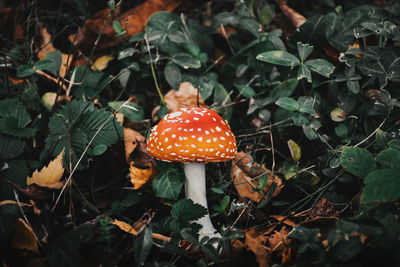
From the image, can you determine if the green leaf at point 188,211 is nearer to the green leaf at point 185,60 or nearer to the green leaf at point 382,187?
the green leaf at point 382,187

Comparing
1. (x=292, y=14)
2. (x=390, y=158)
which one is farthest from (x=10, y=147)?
(x=292, y=14)

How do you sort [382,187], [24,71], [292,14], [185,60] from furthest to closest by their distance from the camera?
1. [292,14]
2. [185,60]
3. [24,71]
4. [382,187]

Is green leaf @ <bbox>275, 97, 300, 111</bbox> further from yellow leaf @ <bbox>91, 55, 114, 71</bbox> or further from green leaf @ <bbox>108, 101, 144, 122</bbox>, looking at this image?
yellow leaf @ <bbox>91, 55, 114, 71</bbox>

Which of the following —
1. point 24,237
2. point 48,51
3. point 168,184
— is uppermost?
point 48,51

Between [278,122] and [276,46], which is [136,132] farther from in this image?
[276,46]

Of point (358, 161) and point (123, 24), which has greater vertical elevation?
point (123, 24)

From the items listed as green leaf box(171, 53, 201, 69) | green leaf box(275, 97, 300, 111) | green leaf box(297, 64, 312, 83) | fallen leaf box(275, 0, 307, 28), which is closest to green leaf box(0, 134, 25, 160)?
green leaf box(171, 53, 201, 69)

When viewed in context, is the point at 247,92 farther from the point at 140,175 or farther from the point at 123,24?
the point at 123,24
